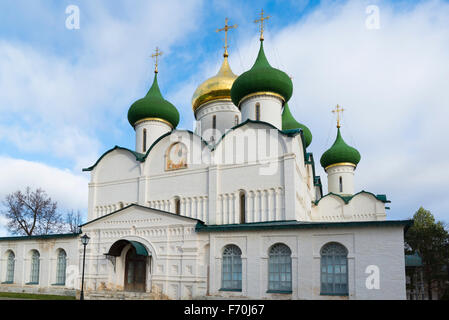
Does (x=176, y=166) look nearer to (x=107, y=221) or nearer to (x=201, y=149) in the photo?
(x=201, y=149)

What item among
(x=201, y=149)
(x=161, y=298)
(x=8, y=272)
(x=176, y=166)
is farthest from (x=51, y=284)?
(x=201, y=149)

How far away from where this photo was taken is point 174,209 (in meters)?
15.5

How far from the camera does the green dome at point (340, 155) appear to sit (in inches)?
939

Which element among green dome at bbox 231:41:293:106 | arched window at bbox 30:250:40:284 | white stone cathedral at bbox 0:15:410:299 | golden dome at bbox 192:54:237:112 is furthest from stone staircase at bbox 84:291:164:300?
golden dome at bbox 192:54:237:112

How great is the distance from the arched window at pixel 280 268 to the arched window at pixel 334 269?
40.2 inches

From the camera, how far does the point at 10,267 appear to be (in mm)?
17938

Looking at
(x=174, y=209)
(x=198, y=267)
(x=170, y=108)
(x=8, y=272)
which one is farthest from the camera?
(x=170, y=108)

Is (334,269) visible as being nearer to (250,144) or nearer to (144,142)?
(250,144)

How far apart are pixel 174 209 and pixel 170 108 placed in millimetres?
6191

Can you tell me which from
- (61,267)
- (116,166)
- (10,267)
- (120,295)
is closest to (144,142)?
(116,166)

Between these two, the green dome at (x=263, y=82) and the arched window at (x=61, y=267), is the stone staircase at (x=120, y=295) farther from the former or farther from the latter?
the green dome at (x=263, y=82)

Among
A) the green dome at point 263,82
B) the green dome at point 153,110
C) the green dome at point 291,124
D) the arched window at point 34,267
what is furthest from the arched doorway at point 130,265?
the green dome at point 291,124

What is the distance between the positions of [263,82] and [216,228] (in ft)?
22.6
